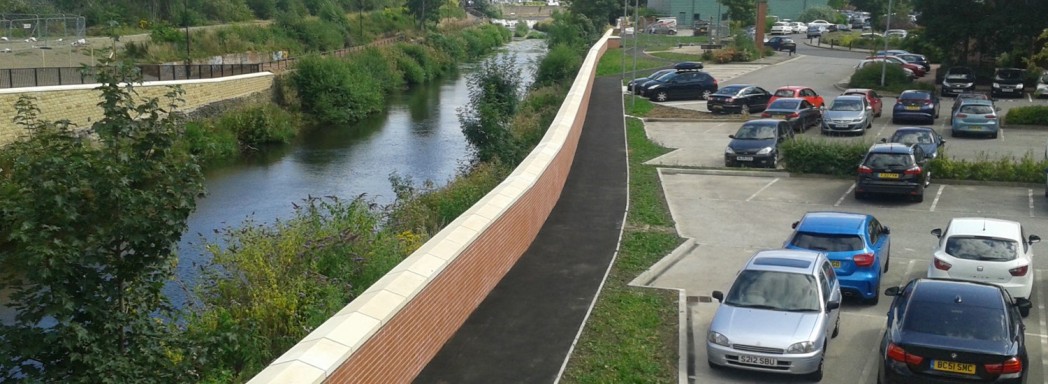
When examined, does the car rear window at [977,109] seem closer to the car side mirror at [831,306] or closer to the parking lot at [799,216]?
the parking lot at [799,216]

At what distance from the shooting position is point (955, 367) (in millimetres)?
10188

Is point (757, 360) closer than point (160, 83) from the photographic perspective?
Yes

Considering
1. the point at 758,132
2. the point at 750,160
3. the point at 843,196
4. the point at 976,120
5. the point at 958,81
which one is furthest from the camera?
the point at 958,81

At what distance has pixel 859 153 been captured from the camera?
24.9 m

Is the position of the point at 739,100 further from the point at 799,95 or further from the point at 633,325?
the point at 633,325

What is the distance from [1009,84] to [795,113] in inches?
549

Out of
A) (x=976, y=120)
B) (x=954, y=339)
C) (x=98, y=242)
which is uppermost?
(x=98, y=242)

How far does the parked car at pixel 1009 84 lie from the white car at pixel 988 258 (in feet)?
96.1

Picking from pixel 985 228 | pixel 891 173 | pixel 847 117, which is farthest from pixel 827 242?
pixel 847 117

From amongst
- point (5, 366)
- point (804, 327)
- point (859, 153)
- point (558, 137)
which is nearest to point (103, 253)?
point (5, 366)

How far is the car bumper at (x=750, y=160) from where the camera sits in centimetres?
2625

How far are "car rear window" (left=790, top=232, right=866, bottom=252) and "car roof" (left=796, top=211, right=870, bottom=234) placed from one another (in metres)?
0.08

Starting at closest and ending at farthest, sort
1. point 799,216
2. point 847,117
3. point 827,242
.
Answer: point 827,242 < point 799,216 < point 847,117

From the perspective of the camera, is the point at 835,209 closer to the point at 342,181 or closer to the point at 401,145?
the point at 342,181
